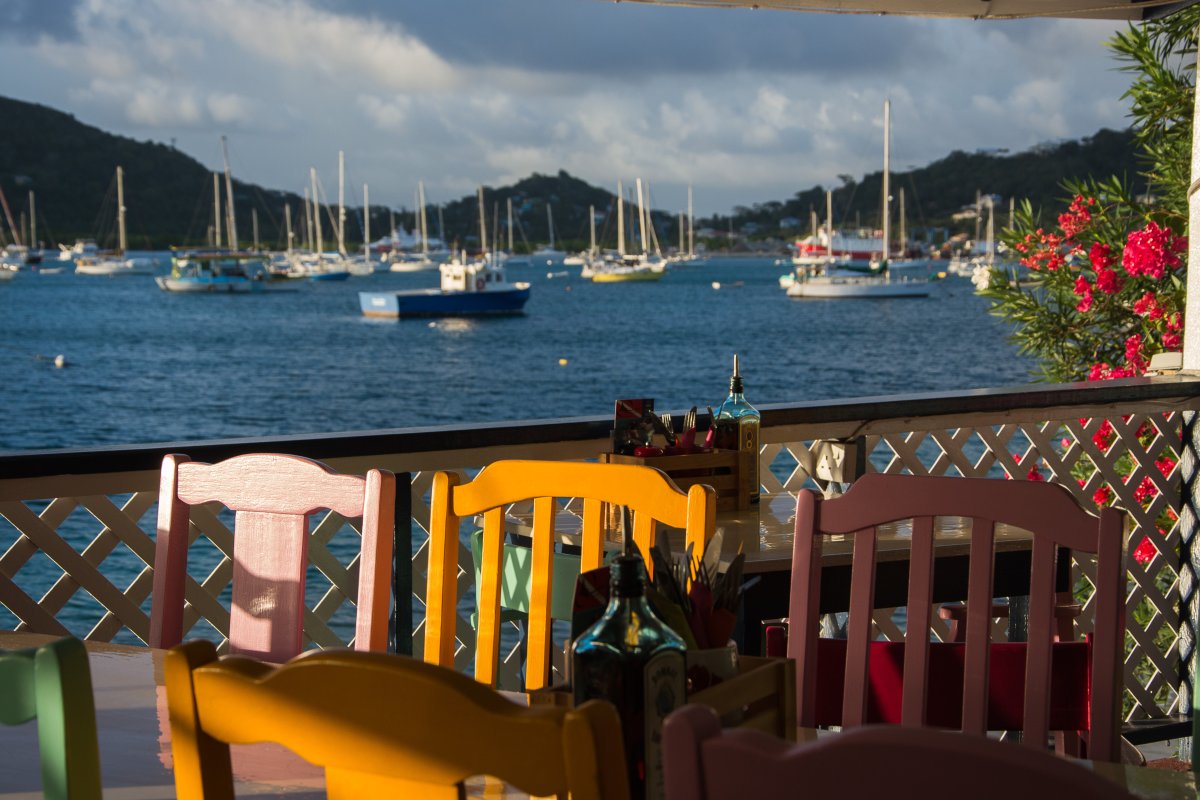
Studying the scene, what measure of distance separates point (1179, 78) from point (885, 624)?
3.17 m

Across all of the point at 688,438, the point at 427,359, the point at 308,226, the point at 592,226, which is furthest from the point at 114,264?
the point at 688,438

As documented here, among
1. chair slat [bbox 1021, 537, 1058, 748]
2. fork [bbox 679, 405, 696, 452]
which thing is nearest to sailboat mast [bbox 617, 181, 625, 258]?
fork [bbox 679, 405, 696, 452]

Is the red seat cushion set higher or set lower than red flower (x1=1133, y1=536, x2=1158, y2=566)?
higher

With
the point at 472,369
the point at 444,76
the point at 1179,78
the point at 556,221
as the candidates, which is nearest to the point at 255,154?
the point at 444,76

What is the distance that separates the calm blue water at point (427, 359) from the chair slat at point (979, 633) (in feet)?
51.7

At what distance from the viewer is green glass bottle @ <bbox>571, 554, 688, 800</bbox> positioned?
101 cm

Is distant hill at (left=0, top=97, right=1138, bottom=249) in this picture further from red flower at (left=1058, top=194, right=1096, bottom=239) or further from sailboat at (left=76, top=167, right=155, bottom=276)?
red flower at (left=1058, top=194, right=1096, bottom=239)

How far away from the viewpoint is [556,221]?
245 feet

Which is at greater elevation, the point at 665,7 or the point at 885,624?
the point at 665,7

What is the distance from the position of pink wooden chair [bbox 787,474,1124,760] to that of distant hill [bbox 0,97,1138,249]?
44.5 meters

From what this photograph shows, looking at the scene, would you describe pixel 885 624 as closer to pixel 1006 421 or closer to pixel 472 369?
pixel 1006 421

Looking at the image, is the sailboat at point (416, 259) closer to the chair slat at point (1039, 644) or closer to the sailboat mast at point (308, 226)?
the sailboat mast at point (308, 226)

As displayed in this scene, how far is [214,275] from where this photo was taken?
188 feet

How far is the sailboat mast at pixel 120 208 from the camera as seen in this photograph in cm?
6034
